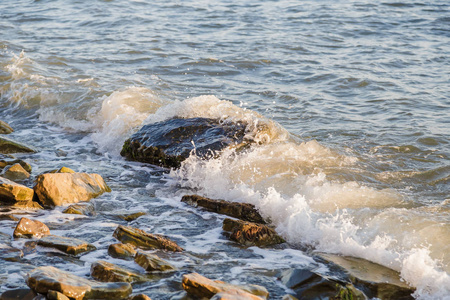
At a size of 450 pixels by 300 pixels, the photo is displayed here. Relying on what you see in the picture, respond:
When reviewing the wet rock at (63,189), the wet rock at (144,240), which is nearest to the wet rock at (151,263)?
the wet rock at (144,240)

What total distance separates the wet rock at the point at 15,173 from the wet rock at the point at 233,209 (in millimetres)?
2185

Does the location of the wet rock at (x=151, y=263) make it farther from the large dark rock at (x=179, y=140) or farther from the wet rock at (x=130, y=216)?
the large dark rock at (x=179, y=140)

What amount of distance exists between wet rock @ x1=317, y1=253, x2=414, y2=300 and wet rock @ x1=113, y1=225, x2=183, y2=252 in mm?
1432

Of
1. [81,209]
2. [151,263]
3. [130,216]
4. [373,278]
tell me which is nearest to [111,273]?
[151,263]

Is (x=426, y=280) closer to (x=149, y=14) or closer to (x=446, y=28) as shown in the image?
(x=446, y=28)

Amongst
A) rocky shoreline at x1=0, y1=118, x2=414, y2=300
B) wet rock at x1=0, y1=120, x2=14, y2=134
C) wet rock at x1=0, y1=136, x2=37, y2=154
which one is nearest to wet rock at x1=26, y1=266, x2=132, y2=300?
rocky shoreline at x1=0, y1=118, x2=414, y2=300

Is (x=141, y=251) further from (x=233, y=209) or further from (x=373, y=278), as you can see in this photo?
(x=373, y=278)

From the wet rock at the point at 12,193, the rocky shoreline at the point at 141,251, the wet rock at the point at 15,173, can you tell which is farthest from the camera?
the wet rock at the point at 15,173

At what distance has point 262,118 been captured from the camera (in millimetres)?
8023

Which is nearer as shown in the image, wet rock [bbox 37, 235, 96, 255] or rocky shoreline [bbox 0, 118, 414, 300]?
rocky shoreline [bbox 0, 118, 414, 300]

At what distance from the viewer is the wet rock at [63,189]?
19.2ft

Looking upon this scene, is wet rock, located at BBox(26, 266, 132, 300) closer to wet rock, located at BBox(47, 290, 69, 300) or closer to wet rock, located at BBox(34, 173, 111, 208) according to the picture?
wet rock, located at BBox(47, 290, 69, 300)

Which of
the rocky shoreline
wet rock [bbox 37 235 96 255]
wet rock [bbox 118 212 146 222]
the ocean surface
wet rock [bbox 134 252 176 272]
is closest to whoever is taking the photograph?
the rocky shoreline

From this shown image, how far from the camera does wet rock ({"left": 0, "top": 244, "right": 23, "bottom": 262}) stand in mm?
4457
